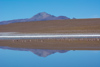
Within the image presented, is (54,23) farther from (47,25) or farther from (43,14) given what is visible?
(43,14)

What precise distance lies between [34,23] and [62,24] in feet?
29.2

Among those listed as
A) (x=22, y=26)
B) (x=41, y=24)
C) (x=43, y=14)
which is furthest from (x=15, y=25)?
(x=43, y=14)

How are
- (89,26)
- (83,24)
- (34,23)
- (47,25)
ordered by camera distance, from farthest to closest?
(34,23)
(47,25)
(83,24)
(89,26)

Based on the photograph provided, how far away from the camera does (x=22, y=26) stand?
64.9m

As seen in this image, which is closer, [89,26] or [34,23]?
[89,26]

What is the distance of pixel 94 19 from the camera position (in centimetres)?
6184

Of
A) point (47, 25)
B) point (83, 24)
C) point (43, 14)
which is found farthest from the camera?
point (43, 14)

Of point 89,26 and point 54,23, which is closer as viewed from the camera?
point 89,26

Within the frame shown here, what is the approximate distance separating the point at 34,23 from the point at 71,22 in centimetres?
1049

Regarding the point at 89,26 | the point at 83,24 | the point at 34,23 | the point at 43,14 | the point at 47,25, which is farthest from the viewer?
the point at 43,14

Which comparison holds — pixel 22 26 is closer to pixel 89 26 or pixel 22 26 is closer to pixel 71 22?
pixel 71 22

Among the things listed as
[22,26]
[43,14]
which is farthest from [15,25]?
[43,14]

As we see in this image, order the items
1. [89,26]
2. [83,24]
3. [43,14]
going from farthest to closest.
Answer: [43,14] → [83,24] → [89,26]

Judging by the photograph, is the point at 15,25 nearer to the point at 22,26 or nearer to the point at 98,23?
the point at 22,26
